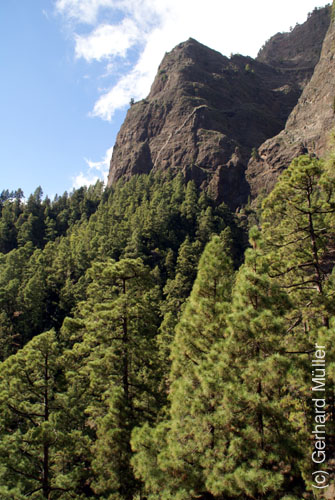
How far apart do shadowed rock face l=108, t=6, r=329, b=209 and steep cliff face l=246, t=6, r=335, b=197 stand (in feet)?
16.0

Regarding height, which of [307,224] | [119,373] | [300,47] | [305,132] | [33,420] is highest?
[300,47]

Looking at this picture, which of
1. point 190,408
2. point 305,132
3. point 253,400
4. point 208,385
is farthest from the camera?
point 305,132

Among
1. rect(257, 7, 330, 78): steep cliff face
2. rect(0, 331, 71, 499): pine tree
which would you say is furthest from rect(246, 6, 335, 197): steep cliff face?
rect(0, 331, 71, 499): pine tree

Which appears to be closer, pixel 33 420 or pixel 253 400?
pixel 253 400

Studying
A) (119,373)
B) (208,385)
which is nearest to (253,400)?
(208,385)

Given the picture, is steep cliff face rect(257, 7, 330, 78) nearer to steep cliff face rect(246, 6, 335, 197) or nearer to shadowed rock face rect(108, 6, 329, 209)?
shadowed rock face rect(108, 6, 329, 209)

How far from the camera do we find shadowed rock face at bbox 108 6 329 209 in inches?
3602

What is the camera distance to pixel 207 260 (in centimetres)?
1162

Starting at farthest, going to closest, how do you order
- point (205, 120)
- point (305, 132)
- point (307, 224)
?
point (205, 120) → point (305, 132) → point (307, 224)

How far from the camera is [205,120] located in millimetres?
103812

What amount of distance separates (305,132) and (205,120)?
32.5 meters

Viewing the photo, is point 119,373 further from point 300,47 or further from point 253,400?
point 300,47

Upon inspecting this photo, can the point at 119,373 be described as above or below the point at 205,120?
below

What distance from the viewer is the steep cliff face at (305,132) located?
81.7 metres
